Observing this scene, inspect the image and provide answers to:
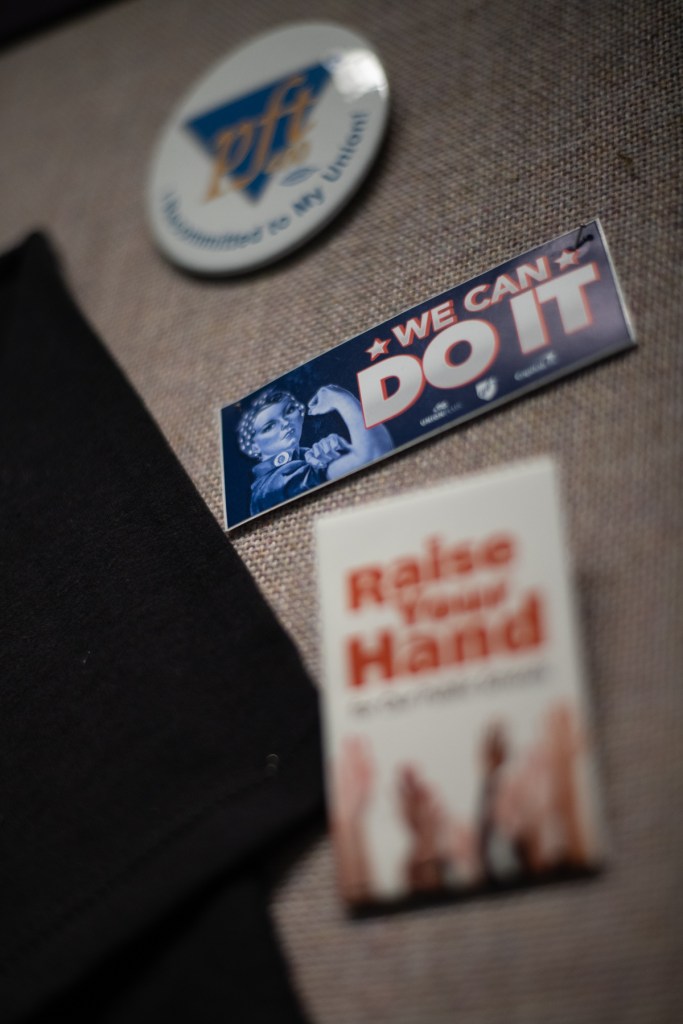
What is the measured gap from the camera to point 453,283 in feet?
2.06

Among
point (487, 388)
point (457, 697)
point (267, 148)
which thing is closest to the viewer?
point (457, 697)

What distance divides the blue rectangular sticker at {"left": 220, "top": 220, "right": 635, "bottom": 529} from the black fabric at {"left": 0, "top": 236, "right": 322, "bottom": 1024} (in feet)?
0.23

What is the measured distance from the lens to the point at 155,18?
3.18 feet

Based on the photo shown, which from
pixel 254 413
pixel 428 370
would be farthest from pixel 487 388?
pixel 254 413

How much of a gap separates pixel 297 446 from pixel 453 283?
0.17 metres

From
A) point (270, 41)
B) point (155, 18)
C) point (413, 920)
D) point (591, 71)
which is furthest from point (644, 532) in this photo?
point (155, 18)

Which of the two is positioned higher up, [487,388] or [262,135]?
[262,135]

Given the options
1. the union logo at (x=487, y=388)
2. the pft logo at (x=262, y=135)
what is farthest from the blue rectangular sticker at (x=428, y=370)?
the pft logo at (x=262, y=135)

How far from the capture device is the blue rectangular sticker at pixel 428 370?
1.82 ft

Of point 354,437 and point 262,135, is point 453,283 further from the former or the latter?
point 262,135

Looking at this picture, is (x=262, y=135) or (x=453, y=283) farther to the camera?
(x=262, y=135)

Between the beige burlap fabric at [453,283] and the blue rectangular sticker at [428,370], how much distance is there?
16mm

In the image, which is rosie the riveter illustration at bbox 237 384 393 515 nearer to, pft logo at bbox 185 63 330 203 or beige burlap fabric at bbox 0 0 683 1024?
beige burlap fabric at bbox 0 0 683 1024

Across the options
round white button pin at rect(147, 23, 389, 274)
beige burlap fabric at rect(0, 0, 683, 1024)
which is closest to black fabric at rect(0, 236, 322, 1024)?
beige burlap fabric at rect(0, 0, 683, 1024)
